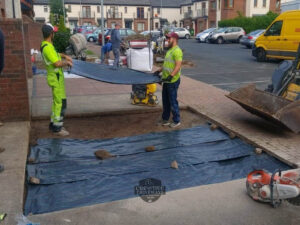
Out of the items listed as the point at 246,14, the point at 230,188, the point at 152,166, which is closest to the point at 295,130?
the point at 230,188

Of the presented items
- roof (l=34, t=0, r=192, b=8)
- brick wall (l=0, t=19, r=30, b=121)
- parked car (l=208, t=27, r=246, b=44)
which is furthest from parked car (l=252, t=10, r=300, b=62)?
roof (l=34, t=0, r=192, b=8)

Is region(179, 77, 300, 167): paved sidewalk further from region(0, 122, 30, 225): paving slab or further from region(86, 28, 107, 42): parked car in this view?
region(86, 28, 107, 42): parked car

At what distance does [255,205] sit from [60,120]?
3.57m

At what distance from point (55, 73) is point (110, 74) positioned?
1409 mm

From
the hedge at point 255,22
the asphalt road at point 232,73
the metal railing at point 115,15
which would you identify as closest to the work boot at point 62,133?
the asphalt road at point 232,73

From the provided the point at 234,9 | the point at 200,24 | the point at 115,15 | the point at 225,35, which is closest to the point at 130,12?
the point at 115,15

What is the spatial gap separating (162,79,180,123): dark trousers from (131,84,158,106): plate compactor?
45.8 inches

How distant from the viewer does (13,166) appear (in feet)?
14.2

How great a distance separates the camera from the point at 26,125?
608cm

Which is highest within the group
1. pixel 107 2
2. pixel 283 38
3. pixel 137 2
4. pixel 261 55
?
pixel 137 2

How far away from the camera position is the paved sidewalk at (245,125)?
524 cm

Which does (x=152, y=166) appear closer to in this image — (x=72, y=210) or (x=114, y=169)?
(x=114, y=169)

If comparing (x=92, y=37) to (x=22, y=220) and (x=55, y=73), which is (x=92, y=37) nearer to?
(x=55, y=73)

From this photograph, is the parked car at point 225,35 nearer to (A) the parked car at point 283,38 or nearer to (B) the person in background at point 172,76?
(A) the parked car at point 283,38
